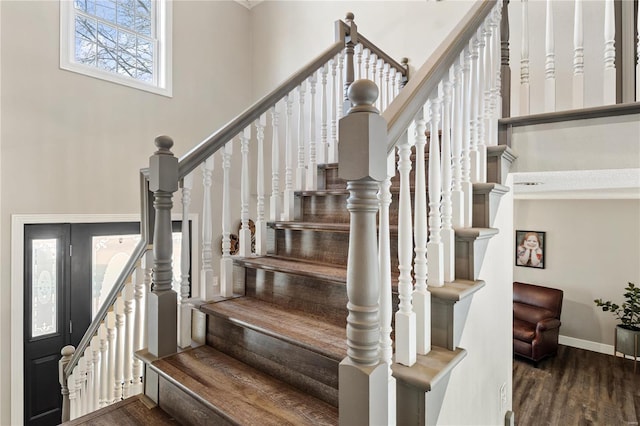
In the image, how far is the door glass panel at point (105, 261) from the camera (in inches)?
141

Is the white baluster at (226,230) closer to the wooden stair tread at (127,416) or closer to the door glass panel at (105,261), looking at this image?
the wooden stair tread at (127,416)

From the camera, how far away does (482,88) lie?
5.81 feet

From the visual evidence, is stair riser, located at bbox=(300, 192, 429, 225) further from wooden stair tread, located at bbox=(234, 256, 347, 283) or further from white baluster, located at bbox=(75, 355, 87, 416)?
white baluster, located at bbox=(75, 355, 87, 416)

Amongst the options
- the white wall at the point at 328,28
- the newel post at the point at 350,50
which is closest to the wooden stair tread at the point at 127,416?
the newel post at the point at 350,50

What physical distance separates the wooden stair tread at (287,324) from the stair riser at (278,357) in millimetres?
39

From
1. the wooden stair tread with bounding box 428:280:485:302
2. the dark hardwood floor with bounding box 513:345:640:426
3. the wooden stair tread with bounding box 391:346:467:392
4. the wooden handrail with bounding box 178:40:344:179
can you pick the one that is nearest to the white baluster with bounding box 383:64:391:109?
the wooden handrail with bounding box 178:40:344:179

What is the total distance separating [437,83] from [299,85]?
130 centimetres

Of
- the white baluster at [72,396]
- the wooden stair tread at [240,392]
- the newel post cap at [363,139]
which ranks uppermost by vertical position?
the newel post cap at [363,139]

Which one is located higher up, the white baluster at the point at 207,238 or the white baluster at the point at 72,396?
the white baluster at the point at 207,238

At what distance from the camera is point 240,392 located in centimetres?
138

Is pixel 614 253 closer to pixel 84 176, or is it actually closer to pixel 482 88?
pixel 482 88

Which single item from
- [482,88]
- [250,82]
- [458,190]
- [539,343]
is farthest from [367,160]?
[539,343]

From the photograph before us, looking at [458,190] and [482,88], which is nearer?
[458,190]

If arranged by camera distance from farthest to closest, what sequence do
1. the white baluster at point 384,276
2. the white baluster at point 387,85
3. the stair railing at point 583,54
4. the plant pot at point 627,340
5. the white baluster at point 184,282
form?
the plant pot at point 627,340, the white baluster at point 387,85, the stair railing at point 583,54, the white baluster at point 184,282, the white baluster at point 384,276
